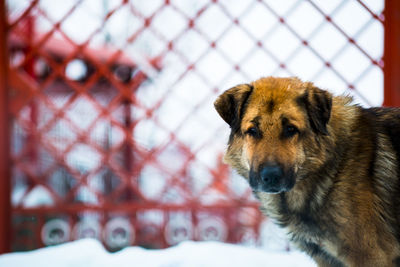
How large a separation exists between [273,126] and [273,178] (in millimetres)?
239

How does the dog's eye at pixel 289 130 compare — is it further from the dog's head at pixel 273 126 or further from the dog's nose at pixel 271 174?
the dog's nose at pixel 271 174

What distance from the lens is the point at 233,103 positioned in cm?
215

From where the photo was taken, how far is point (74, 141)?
3.62m

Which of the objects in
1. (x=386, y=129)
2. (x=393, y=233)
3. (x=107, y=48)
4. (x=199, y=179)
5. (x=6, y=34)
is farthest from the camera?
(x=107, y=48)

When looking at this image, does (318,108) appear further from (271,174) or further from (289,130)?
(271,174)

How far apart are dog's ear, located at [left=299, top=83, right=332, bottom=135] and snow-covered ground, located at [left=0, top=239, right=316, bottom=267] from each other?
1196 millimetres

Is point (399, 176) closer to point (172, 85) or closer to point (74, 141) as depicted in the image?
point (172, 85)

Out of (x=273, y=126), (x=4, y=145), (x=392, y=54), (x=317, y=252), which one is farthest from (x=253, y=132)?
(x=4, y=145)

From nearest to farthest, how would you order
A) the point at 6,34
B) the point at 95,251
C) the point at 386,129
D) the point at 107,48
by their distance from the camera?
the point at 386,129, the point at 95,251, the point at 6,34, the point at 107,48

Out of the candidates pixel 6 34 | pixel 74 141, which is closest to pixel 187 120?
pixel 74 141

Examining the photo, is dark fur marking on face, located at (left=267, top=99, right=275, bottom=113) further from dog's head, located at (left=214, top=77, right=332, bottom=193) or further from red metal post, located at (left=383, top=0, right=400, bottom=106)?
red metal post, located at (left=383, top=0, right=400, bottom=106)

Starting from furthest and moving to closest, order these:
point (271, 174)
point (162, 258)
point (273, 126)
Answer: point (162, 258) → point (273, 126) → point (271, 174)

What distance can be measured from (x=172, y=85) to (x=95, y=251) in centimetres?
139

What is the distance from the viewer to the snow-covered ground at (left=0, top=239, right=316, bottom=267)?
2.82m
